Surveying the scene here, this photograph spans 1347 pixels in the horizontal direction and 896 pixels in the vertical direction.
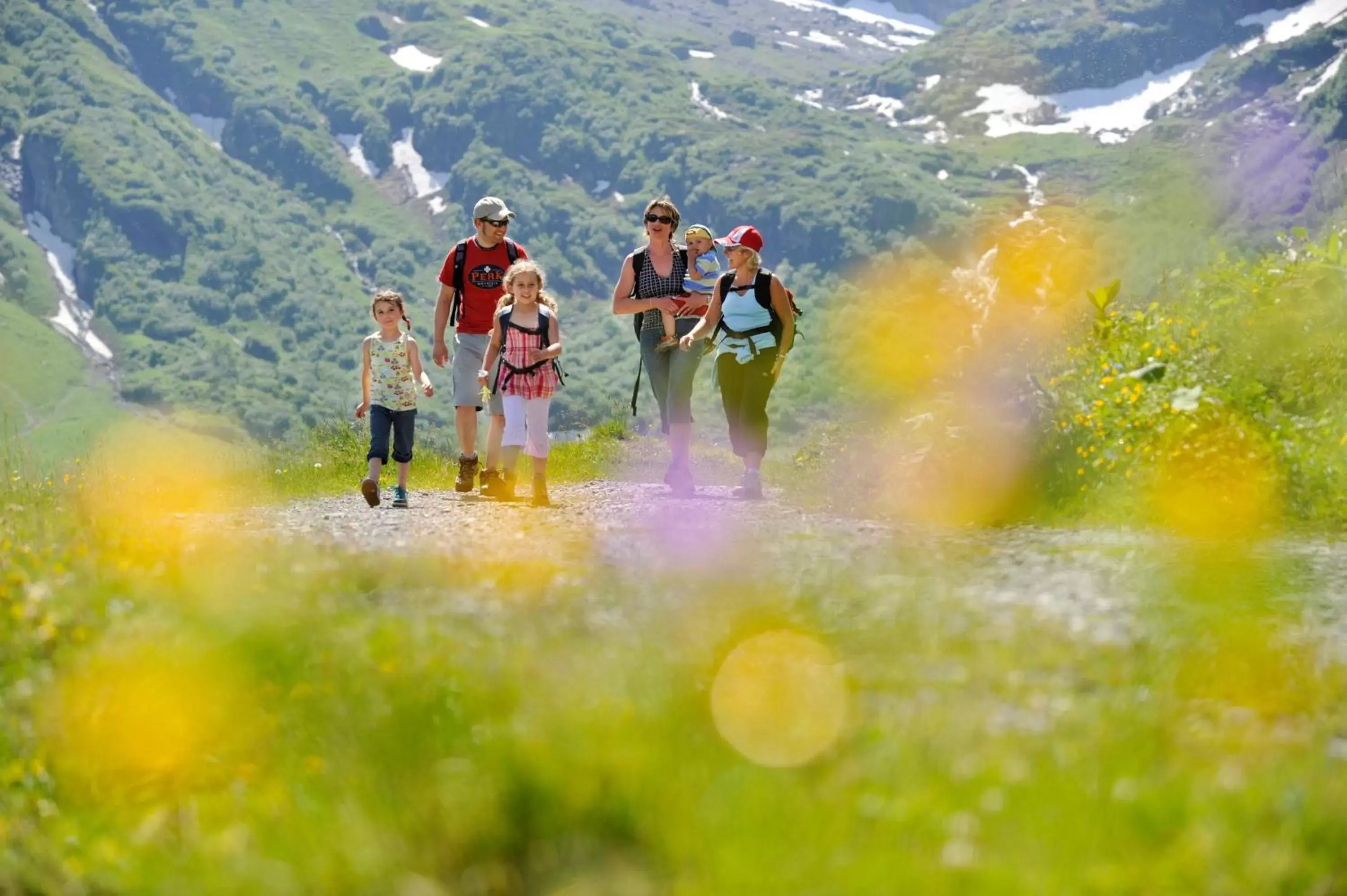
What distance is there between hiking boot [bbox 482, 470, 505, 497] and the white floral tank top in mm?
1146

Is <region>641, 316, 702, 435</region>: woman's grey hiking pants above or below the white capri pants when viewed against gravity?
above

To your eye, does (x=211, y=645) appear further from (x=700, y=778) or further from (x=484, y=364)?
(x=484, y=364)

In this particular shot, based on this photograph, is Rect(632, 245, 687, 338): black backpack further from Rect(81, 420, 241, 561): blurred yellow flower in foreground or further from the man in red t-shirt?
Rect(81, 420, 241, 561): blurred yellow flower in foreground

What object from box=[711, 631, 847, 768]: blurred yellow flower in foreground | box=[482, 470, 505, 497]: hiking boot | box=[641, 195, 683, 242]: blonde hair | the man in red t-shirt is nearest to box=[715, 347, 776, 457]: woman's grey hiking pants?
box=[641, 195, 683, 242]: blonde hair

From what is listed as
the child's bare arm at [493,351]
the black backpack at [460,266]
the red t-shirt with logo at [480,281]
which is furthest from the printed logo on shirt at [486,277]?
the child's bare arm at [493,351]

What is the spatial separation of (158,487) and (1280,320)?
11.1 m

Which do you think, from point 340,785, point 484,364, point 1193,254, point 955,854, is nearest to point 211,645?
point 340,785

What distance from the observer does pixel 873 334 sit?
20.4 metres

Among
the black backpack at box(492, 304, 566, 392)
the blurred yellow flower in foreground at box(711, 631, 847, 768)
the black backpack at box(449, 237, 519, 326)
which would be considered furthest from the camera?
the black backpack at box(449, 237, 519, 326)

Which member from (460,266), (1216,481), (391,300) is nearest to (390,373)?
(391,300)

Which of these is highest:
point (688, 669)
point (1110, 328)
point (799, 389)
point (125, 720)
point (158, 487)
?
point (1110, 328)

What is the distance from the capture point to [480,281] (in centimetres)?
1352

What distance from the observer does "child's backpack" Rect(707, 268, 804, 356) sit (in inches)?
494

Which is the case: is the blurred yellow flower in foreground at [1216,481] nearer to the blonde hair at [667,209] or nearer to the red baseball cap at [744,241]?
the red baseball cap at [744,241]
